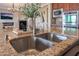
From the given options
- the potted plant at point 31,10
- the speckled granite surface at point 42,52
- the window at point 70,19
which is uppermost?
the potted plant at point 31,10

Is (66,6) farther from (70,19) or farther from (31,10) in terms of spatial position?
(31,10)

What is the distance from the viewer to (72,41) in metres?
1.35

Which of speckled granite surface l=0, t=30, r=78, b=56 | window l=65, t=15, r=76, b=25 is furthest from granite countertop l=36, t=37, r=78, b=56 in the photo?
window l=65, t=15, r=76, b=25

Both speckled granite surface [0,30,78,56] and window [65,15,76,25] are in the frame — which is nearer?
speckled granite surface [0,30,78,56]

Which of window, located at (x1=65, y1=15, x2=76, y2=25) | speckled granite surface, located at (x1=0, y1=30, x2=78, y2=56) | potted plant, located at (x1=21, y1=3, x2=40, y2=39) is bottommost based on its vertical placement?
speckled granite surface, located at (x1=0, y1=30, x2=78, y2=56)

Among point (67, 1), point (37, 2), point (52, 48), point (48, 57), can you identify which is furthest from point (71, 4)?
point (48, 57)

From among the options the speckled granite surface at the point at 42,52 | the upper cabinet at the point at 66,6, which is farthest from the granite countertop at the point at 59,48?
the upper cabinet at the point at 66,6

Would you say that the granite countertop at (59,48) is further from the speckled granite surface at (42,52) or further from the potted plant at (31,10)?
the potted plant at (31,10)

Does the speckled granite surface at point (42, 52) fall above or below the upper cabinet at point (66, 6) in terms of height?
below

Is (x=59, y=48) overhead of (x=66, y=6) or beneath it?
beneath

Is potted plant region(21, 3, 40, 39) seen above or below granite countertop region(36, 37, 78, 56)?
above

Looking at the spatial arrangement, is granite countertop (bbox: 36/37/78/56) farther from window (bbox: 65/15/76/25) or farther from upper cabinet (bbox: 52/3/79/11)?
upper cabinet (bbox: 52/3/79/11)

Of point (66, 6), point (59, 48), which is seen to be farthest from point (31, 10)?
point (59, 48)

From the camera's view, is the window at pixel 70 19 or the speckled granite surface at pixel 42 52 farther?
the window at pixel 70 19
